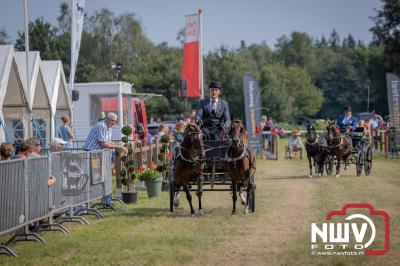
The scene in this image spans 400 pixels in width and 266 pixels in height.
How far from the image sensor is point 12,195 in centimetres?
1017

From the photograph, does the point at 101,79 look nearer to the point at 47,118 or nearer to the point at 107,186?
the point at 47,118

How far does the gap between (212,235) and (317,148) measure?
48.4ft

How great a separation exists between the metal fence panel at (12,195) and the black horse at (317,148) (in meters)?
16.0

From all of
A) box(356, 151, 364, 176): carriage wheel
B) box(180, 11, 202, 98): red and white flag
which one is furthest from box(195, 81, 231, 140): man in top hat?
box(180, 11, 202, 98): red and white flag

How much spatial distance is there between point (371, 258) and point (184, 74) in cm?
2384

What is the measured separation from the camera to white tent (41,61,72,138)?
23933 millimetres

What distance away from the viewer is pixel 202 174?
14.6m

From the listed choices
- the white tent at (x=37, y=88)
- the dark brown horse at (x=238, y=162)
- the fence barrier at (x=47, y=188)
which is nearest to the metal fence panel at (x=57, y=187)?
the fence barrier at (x=47, y=188)

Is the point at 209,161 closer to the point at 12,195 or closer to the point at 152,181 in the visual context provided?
the point at 152,181

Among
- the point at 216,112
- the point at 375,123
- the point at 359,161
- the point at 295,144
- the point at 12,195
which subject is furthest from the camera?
the point at 375,123

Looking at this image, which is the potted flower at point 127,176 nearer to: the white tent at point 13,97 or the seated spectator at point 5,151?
the white tent at point 13,97

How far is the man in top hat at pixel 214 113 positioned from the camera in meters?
15.2

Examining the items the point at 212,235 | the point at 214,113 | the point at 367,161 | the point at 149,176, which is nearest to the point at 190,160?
the point at 214,113

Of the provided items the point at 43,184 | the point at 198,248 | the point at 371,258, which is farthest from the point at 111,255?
the point at 371,258
